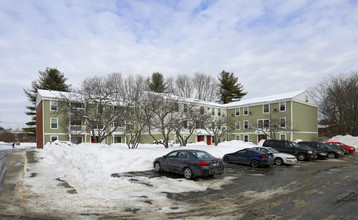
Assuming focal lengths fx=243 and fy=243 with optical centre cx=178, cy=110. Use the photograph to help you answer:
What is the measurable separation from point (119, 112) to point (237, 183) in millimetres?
14093

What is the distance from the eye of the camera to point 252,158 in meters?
16.5

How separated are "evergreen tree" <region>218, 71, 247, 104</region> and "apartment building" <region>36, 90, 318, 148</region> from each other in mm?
18250

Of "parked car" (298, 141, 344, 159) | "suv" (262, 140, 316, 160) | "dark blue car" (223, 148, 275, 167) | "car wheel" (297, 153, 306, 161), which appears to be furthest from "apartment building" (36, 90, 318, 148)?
"dark blue car" (223, 148, 275, 167)

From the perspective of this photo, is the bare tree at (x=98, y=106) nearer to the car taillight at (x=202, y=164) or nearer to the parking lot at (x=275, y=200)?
the car taillight at (x=202, y=164)

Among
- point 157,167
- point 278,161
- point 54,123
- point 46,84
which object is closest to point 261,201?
point 157,167

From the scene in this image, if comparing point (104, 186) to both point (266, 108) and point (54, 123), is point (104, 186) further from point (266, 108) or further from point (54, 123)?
point (266, 108)

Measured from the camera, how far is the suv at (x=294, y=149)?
20.5m

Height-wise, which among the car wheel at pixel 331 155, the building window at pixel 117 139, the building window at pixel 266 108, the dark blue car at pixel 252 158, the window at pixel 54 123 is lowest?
the car wheel at pixel 331 155

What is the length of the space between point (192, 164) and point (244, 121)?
36167 mm

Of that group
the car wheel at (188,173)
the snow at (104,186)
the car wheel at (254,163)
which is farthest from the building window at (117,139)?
the car wheel at (188,173)

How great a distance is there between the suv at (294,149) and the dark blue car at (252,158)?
18.6 feet

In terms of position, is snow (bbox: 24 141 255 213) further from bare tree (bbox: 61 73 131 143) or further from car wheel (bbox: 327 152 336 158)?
car wheel (bbox: 327 152 336 158)

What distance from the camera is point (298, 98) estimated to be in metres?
40.7

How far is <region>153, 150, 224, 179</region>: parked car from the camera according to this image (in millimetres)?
11383
